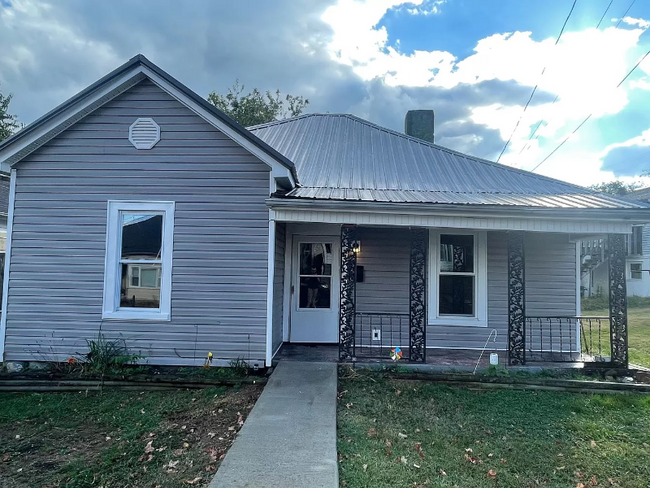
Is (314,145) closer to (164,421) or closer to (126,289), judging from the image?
(126,289)

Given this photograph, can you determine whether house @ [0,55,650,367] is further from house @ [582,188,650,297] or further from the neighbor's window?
the neighbor's window

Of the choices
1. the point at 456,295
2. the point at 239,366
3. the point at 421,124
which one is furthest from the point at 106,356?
the point at 421,124

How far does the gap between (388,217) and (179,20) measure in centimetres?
1141

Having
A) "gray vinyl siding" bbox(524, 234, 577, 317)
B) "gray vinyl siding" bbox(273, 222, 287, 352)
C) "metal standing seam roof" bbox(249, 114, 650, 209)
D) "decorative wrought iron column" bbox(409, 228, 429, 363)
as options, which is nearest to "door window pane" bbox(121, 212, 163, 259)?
"gray vinyl siding" bbox(273, 222, 287, 352)

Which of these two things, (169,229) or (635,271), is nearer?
(169,229)

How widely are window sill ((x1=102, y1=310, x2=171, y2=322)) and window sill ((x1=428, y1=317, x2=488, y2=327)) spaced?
5.00 meters

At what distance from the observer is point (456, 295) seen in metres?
7.75

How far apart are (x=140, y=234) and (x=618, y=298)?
7791 millimetres

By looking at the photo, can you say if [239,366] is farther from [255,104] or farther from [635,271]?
[635,271]

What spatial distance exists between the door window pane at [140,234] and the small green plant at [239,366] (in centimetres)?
214

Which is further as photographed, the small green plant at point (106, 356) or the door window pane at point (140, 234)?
the door window pane at point (140, 234)

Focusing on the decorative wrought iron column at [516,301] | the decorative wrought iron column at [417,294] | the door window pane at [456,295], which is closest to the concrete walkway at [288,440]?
the decorative wrought iron column at [417,294]

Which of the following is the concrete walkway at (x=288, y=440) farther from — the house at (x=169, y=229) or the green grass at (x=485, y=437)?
the house at (x=169, y=229)

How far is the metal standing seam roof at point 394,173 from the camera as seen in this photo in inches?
253
